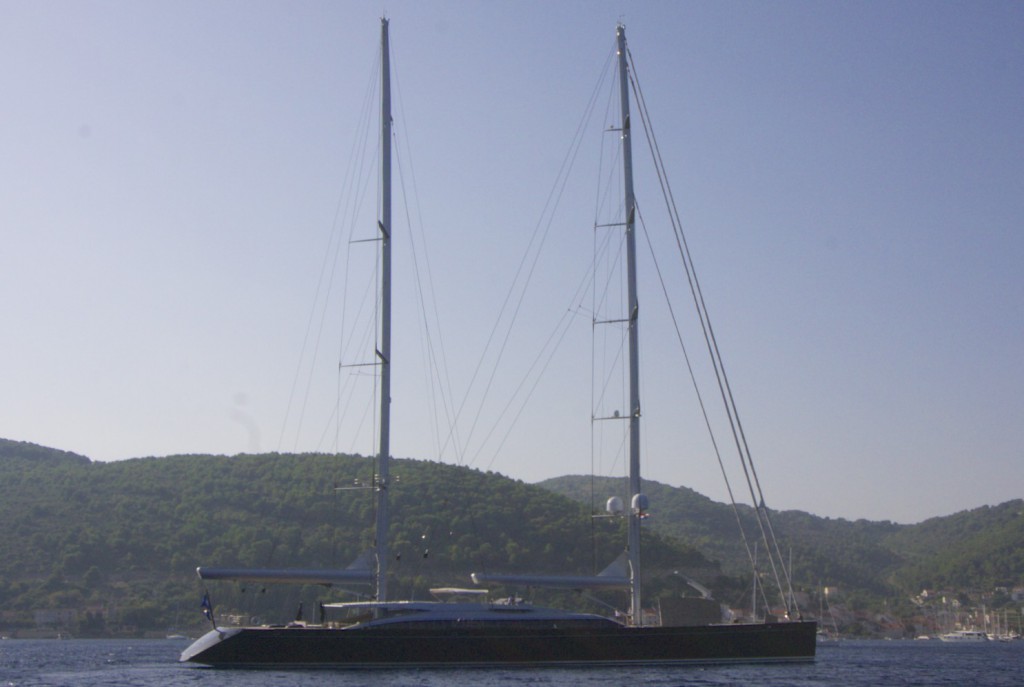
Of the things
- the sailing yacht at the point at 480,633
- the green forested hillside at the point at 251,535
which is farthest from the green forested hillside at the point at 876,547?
the sailing yacht at the point at 480,633

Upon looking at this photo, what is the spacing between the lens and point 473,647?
112ft

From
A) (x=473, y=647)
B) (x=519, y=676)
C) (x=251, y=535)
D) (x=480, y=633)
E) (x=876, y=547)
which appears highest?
(x=876, y=547)

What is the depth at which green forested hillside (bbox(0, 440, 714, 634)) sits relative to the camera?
69.0 metres

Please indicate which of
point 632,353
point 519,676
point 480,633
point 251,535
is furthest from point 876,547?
point 519,676

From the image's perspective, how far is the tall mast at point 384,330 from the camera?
116ft

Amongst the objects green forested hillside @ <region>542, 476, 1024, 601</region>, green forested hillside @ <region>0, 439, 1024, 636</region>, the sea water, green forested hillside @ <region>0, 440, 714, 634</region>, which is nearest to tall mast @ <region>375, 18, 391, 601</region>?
the sea water

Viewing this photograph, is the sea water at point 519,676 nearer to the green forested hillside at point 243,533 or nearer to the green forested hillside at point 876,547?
the green forested hillside at point 243,533

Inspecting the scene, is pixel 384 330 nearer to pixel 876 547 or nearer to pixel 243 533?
pixel 243 533

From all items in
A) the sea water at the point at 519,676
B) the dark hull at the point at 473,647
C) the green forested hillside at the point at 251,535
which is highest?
the green forested hillside at the point at 251,535

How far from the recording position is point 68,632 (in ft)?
258

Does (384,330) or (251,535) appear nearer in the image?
(384,330)

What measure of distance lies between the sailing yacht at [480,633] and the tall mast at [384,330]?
0.15 ft

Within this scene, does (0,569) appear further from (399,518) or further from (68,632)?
(399,518)

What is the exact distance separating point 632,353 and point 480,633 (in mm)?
9860
